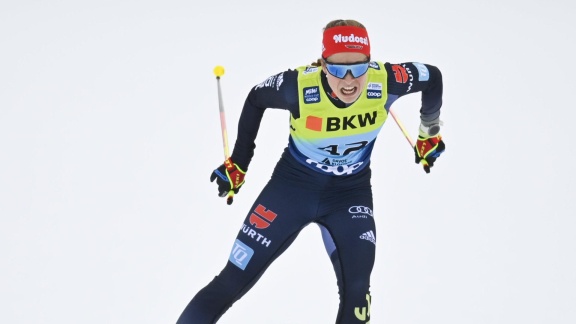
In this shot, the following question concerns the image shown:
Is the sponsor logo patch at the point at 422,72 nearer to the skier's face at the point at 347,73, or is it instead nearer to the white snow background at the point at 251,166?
the skier's face at the point at 347,73

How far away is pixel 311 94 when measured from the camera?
11.6 ft

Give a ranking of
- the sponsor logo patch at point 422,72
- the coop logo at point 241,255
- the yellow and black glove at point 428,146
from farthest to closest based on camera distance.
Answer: the yellow and black glove at point 428,146 → the sponsor logo patch at point 422,72 → the coop logo at point 241,255

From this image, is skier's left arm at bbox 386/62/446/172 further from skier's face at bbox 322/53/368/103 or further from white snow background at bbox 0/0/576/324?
white snow background at bbox 0/0/576/324

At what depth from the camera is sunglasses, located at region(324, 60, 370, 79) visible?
338 cm

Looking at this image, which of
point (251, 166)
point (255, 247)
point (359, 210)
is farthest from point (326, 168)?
point (251, 166)

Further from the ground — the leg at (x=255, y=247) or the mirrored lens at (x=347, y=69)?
the mirrored lens at (x=347, y=69)

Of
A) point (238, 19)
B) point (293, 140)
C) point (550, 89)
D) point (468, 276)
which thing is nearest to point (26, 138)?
point (238, 19)

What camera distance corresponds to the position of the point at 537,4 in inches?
269

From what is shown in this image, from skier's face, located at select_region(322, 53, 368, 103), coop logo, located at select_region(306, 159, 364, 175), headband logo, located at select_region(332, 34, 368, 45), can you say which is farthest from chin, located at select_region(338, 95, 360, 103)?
coop logo, located at select_region(306, 159, 364, 175)

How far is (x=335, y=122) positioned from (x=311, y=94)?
149mm

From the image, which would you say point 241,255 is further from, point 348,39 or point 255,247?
point 348,39

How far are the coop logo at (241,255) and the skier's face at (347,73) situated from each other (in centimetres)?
71

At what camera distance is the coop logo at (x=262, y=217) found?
3570 millimetres

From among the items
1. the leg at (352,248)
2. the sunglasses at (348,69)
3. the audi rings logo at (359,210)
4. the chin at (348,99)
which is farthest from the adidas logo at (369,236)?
the sunglasses at (348,69)
